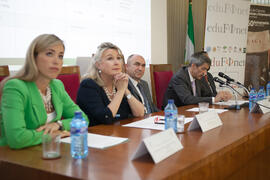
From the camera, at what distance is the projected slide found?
268 centimetres

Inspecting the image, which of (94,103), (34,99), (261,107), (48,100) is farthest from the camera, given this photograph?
(261,107)

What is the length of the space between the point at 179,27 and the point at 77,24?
8.02 feet

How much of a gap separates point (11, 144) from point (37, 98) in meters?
0.29

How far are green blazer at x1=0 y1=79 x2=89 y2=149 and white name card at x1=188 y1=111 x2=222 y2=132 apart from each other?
2.34 feet

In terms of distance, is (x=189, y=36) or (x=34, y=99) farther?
(x=189, y=36)

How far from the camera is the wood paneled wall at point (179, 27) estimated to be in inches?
201

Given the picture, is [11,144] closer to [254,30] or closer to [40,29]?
[40,29]

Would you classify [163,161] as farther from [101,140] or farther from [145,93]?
[145,93]

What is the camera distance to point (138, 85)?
2979mm

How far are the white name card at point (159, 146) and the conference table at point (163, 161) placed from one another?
21 millimetres

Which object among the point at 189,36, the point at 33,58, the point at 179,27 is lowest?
the point at 33,58

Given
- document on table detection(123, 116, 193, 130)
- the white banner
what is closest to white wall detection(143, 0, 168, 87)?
the white banner

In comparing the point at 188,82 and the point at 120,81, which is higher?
the point at 120,81

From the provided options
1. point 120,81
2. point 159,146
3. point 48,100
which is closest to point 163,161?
point 159,146
